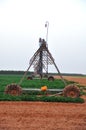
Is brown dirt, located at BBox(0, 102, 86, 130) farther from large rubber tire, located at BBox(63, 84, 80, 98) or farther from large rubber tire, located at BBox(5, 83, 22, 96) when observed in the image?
large rubber tire, located at BBox(5, 83, 22, 96)

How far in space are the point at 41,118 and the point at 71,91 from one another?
8554 millimetres

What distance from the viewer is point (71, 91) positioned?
72.4ft

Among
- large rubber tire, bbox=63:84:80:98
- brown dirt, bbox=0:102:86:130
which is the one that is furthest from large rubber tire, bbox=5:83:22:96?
→ brown dirt, bbox=0:102:86:130

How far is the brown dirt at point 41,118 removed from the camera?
12.1 metres

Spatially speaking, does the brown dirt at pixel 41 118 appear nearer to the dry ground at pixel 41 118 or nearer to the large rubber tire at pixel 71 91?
the dry ground at pixel 41 118

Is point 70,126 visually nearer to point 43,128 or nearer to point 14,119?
point 43,128

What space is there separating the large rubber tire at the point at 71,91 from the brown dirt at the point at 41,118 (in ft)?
16.0

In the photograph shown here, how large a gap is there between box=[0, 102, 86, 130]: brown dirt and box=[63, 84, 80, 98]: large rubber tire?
4888mm

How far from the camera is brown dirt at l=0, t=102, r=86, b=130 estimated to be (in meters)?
12.1

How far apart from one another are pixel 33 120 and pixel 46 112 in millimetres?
2005

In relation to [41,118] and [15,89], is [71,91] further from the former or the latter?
[41,118]

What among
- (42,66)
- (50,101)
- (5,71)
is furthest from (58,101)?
(5,71)

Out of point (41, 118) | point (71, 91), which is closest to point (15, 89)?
point (71, 91)

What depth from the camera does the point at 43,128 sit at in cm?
1184
